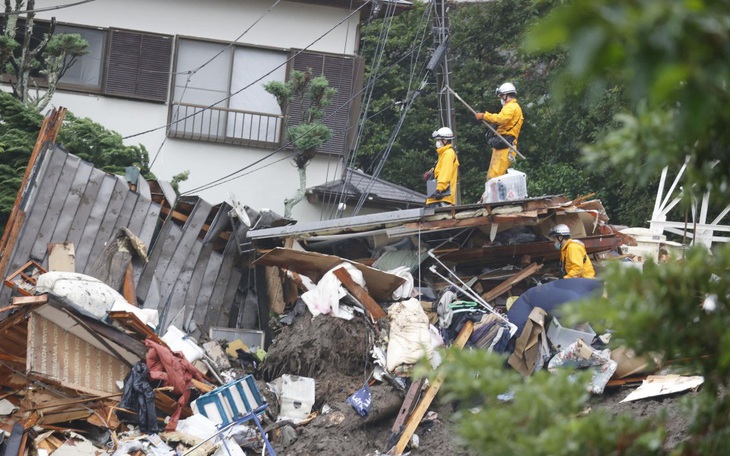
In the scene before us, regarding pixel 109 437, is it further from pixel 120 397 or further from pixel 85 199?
pixel 85 199

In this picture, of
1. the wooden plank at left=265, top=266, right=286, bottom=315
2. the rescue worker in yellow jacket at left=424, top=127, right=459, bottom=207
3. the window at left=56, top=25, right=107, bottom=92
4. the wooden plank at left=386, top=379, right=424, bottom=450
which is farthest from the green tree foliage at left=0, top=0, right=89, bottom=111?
the wooden plank at left=386, top=379, right=424, bottom=450

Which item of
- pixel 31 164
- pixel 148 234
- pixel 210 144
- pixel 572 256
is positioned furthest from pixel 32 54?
pixel 572 256

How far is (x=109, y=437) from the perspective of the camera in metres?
10.6

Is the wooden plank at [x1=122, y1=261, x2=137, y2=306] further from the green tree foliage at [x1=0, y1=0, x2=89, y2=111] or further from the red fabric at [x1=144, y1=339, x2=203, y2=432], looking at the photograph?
the green tree foliage at [x1=0, y1=0, x2=89, y2=111]

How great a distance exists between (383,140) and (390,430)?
12.2 meters

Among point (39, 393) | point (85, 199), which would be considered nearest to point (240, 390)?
point (39, 393)

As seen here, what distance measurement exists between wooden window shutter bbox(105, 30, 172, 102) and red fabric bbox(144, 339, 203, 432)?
7.29 meters

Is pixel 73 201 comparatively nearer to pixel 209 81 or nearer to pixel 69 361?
pixel 69 361

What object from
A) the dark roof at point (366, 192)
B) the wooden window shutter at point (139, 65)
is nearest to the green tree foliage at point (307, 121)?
the dark roof at point (366, 192)

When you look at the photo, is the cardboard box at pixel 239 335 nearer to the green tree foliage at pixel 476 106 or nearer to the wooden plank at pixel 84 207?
the wooden plank at pixel 84 207

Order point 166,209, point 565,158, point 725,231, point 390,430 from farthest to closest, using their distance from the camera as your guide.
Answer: point 565,158
point 725,231
point 166,209
point 390,430

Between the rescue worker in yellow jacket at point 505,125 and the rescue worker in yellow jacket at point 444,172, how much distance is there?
549mm

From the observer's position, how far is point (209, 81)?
17.5 metres

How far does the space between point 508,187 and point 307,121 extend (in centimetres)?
529
